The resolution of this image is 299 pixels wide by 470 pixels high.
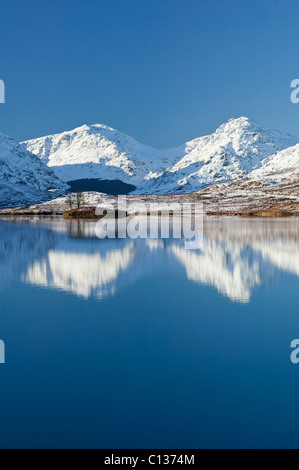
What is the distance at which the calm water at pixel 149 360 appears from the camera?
8.62m

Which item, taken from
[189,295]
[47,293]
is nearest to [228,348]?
[189,295]

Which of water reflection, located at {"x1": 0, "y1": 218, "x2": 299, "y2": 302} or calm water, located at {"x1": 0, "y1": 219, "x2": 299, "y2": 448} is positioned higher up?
water reflection, located at {"x1": 0, "y1": 218, "x2": 299, "y2": 302}

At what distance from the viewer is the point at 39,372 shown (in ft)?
36.9

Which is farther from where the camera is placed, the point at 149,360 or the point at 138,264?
the point at 138,264

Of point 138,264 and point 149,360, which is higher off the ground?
point 138,264

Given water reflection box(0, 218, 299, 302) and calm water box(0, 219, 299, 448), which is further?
water reflection box(0, 218, 299, 302)

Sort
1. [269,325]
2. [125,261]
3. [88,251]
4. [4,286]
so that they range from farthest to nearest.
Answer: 1. [88,251]
2. [125,261]
3. [4,286]
4. [269,325]

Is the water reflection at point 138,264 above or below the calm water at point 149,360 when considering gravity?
above

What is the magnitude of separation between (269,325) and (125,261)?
16161 mm

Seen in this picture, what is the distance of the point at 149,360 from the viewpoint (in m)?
12.0

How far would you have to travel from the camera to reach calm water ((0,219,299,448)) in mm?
8617

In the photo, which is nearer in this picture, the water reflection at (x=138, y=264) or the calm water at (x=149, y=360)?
the calm water at (x=149, y=360)

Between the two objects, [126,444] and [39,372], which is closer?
[126,444]
